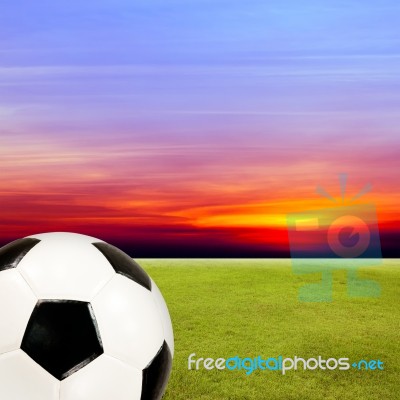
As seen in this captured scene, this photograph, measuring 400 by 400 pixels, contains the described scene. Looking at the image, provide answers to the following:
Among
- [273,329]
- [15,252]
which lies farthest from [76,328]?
[273,329]

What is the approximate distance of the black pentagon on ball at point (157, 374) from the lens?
3.00 metres

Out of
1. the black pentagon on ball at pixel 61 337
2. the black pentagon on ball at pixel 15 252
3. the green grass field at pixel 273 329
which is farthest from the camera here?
the green grass field at pixel 273 329

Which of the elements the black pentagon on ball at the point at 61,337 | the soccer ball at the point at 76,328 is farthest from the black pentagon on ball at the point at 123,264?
the black pentagon on ball at the point at 61,337

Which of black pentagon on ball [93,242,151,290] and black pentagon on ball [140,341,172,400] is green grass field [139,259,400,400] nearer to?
black pentagon on ball [140,341,172,400]

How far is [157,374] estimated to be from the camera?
10.1 feet

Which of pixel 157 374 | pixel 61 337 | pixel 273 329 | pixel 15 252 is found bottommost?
pixel 273 329

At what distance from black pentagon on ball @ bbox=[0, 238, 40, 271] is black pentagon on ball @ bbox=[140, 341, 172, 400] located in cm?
96

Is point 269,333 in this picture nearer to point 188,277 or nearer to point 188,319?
point 188,319

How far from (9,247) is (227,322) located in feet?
12.9

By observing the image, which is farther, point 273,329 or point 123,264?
point 273,329

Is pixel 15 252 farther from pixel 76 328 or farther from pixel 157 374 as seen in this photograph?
pixel 157 374

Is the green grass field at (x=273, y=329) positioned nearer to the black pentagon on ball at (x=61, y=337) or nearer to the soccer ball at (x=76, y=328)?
the soccer ball at (x=76, y=328)

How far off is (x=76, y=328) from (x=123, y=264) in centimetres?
54

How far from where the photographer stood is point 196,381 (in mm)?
4547
